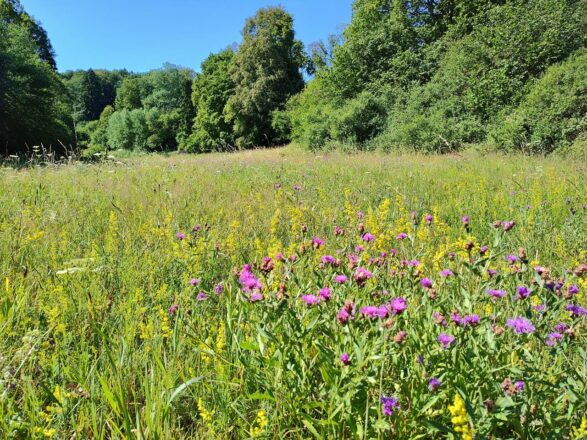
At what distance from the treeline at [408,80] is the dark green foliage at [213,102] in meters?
4.52

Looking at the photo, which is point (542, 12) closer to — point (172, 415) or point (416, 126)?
point (416, 126)

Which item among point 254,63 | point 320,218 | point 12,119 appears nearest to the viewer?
point 320,218

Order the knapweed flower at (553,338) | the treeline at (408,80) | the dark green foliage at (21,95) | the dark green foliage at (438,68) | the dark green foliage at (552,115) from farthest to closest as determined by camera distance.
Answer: the dark green foliage at (21,95), the dark green foliage at (438,68), the treeline at (408,80), the dark green foliage at (552,115), the knapweed flower at (553,338)

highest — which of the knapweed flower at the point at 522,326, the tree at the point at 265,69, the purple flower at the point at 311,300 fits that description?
the tree at the point at 265,69

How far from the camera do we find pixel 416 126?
1300 cm

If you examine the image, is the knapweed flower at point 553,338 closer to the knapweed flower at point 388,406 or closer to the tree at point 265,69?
the knapweed flower at point 388,406

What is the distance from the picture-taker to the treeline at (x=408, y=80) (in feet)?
36.4

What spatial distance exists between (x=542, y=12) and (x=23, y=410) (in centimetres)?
1760

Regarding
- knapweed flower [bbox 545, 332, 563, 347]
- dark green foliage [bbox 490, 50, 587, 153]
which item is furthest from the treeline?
knapweed flower [bbox 545, 332, 563, 347]

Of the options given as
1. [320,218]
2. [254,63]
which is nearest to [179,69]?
[254,63]

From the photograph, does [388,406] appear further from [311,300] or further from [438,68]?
[438,68]

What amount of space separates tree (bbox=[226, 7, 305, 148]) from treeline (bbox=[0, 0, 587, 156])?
9cm

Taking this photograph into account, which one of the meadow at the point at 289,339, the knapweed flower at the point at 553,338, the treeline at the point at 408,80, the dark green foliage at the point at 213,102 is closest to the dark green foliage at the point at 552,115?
the treeline at the point at 408,80

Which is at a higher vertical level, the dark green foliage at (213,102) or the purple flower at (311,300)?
the dark green foliage at (213,102)
